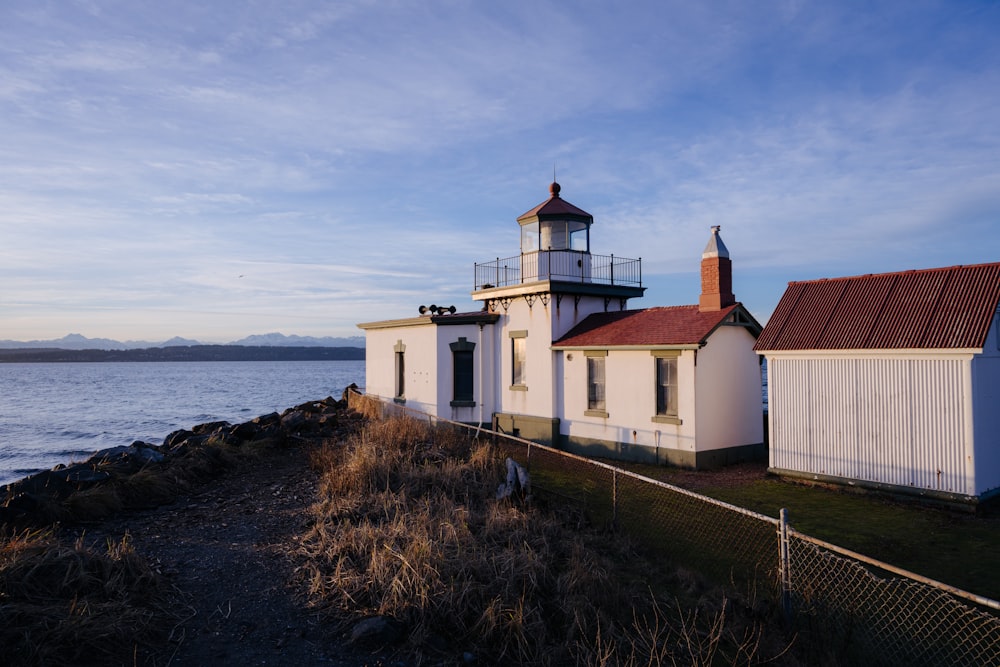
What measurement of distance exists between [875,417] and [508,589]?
9.84 metres

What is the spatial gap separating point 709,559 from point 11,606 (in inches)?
311

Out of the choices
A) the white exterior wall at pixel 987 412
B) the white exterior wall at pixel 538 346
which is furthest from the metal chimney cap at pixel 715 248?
the white exterior wall at pixel 987 412

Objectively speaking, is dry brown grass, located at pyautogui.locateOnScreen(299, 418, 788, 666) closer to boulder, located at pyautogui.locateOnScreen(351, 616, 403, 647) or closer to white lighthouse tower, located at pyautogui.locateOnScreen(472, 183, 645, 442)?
boulder, located at pyautogui.locateOnScreen(351, 616, 403, 647)

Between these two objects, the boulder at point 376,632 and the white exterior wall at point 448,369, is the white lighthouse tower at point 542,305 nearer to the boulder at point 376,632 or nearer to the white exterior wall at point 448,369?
the white exterior wall at point 448,369

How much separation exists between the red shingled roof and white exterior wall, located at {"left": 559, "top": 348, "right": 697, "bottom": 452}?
0.33 meters

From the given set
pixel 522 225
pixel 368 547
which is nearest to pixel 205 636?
pixel 368 547

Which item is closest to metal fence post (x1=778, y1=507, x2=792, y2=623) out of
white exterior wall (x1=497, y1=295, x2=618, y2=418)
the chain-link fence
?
the chain-link fence

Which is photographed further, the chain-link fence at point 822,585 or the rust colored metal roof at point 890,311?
the rust colored metal roof at point 890,311

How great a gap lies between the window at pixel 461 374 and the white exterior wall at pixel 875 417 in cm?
961

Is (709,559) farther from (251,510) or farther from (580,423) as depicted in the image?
(580,423)

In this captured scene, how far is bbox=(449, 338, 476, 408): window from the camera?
833 inches

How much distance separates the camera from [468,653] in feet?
18.4

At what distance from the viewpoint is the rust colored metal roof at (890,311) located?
470 inches

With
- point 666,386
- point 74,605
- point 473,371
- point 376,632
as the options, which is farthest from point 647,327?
point 74,605
